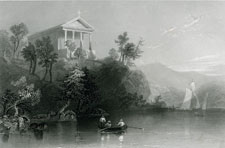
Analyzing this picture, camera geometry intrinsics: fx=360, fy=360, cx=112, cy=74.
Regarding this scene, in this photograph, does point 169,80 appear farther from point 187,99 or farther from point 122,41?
point 122,41

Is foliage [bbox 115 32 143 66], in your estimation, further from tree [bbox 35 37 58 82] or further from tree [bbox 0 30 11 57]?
tree [bbox 0 30 11 57]

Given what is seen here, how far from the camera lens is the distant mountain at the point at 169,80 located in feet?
29.5

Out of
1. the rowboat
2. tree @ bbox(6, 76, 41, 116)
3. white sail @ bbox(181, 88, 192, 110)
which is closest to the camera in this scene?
the rowboat

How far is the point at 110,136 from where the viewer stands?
843 centimetres

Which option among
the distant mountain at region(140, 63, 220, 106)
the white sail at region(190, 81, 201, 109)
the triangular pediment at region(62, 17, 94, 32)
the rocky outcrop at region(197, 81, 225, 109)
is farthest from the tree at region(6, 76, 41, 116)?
the rocky outcrop at region(197, 81, 225, 109)

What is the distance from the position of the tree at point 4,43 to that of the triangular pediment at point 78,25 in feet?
4.74

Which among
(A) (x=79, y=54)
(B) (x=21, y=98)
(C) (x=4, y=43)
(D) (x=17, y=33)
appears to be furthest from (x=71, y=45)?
(B) (x=21, y=98)

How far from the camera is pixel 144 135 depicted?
27.6ft

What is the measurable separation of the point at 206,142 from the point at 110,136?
2.19 meters

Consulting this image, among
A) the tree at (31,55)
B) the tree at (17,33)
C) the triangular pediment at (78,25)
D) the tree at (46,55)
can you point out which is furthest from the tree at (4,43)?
the triangular pediment at (78,25)

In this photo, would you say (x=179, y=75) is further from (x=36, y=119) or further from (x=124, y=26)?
(x=36, y=119)

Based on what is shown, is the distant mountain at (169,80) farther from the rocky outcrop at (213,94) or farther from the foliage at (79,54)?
the foliage at (79,54)

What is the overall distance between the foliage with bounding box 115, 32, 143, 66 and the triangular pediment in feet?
2.64

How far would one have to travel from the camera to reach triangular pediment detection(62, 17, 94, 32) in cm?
912
